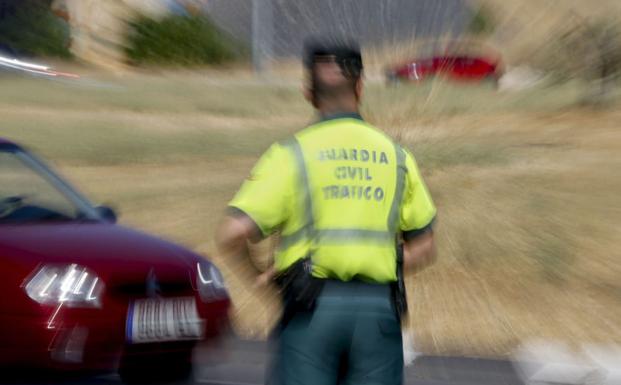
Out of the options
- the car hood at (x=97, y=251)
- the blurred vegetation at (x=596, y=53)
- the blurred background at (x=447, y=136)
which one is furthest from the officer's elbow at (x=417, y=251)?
the blurred vegetation at (x=596, y=53)

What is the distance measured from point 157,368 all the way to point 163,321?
1.18ft

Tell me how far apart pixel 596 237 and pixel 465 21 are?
514 cm

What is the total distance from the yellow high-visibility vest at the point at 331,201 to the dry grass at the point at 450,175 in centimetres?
29

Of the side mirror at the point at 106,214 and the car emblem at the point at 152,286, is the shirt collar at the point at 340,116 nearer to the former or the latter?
the car emblem at the point at 152,286

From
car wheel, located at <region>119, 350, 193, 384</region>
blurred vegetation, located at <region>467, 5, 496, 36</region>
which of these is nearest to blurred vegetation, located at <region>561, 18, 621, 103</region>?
blurred vegetation, located at <region>467, 5, 496, 36</region>

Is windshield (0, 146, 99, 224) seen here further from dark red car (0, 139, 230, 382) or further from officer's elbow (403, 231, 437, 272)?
officer's elbow (403, 231, 437, 272)

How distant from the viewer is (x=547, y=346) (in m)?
9.96

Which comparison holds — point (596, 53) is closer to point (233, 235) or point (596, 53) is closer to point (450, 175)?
point (450, 175)

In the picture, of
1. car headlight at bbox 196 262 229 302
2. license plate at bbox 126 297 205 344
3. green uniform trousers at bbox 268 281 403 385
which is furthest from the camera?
car headlight at bbox 196 262 229 302

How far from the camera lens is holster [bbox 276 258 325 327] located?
4.50m

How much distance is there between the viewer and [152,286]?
8.13 meters

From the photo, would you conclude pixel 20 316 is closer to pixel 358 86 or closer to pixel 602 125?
pixel 358 86

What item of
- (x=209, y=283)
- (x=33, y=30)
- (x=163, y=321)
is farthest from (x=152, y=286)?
(x=33, y=30)

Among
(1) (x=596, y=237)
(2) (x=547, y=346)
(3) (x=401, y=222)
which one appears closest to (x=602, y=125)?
(1) (x=596, y=237)
